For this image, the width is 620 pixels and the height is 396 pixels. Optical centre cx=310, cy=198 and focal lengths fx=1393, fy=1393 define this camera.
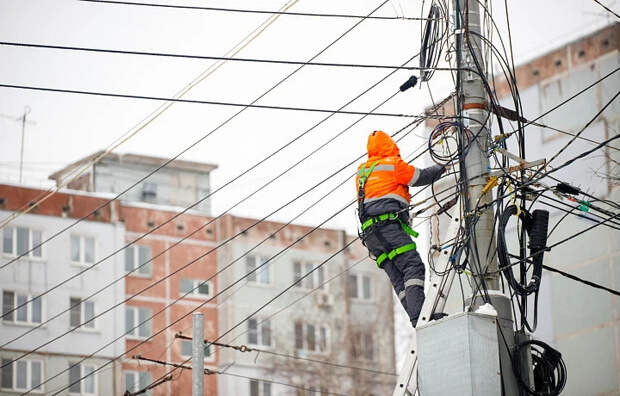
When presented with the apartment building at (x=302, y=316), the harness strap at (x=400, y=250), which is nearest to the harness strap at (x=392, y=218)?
the harness strap at (x=400, y=250)

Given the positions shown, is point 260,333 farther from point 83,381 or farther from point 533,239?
point 533,239

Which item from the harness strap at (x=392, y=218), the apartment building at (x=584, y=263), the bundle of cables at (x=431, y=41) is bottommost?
the harness strap at (x=392, y=218)

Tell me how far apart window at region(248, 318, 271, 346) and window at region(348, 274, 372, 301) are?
515cm

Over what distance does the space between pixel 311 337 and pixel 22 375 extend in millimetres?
14921

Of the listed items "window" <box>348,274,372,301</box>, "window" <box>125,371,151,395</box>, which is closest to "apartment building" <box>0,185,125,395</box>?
"window" <box>125,371,151,395</box>

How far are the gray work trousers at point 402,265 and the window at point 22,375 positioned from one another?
52.4 m

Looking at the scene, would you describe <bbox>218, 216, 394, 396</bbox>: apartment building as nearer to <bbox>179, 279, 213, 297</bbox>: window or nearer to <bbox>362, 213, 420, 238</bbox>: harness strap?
<bbox>179, 279, 213, 297</bbox>: window

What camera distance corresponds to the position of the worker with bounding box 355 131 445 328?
14.1m

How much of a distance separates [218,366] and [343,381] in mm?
7910

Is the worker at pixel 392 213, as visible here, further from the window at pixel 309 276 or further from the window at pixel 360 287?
the window at pixel 360 287

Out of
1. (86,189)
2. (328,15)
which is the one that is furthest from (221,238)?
(328,15)

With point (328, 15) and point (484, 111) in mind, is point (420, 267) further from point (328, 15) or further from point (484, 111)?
point (328, 15)

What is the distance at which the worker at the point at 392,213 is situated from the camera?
14148 millimetres

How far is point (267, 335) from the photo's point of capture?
2805 inches
